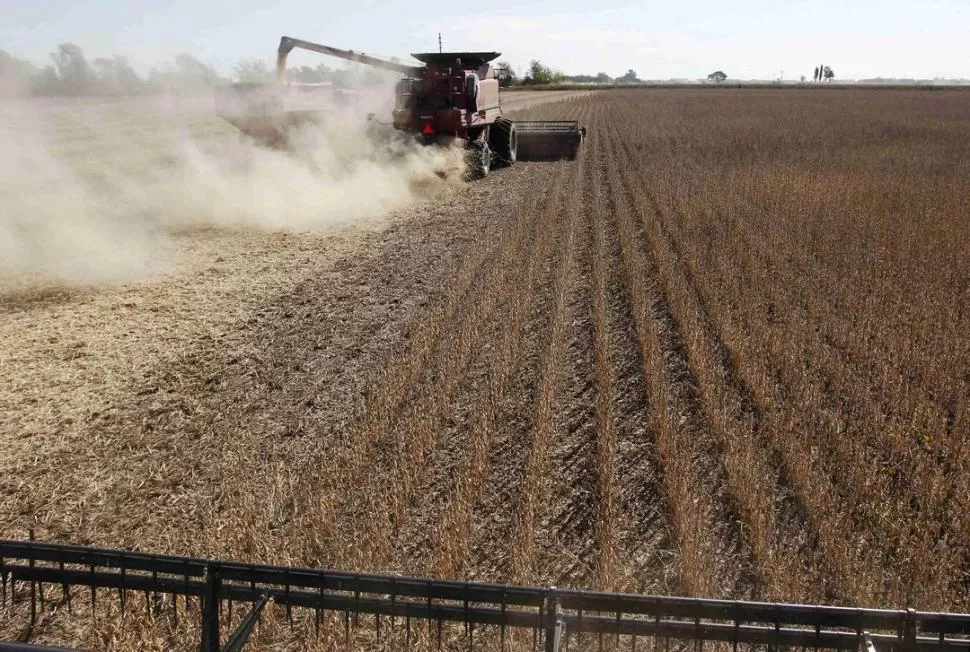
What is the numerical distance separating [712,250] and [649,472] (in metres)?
5.99

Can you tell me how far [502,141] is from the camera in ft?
58.6

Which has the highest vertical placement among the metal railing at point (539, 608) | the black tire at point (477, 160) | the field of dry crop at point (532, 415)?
the black tire at point (477, 160)

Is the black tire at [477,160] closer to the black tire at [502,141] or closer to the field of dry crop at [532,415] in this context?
the black tire at [502,141]

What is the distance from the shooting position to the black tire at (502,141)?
17797 mm

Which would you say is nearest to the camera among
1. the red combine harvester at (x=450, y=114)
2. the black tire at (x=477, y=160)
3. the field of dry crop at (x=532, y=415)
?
the field of dry crop at (x=532, y=415)

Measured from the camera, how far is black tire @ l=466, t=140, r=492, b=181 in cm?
1656

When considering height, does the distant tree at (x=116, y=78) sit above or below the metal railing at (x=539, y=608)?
above

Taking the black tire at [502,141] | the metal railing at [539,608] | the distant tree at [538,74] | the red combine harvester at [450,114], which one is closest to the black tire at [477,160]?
the red combine harvester at [450,114]

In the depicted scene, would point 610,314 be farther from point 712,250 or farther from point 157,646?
point 157,646

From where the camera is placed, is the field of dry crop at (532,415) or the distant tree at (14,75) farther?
the distant tree at (14,75)

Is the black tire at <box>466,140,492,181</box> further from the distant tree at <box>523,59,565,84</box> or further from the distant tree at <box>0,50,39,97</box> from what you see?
the distant tree at <box>523,59,565,84</box>

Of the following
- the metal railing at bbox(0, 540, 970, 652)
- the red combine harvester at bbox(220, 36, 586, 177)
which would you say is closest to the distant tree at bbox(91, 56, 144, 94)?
the red combine harvester at bbox(220, 36, 586, 177)

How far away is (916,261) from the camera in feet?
31.3

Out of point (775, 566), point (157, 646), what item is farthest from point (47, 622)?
point (775, 566)
